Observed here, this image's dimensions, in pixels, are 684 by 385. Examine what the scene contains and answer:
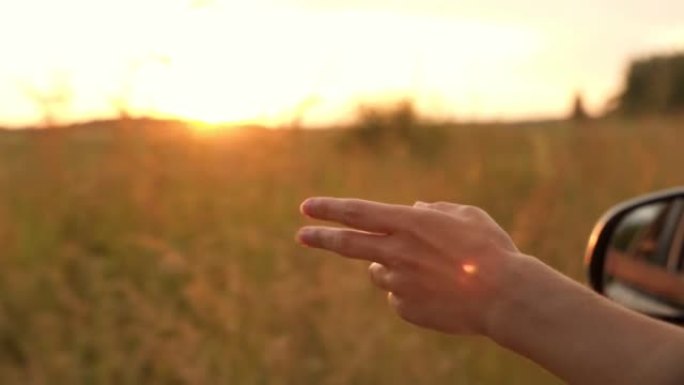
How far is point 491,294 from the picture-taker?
1.38 m

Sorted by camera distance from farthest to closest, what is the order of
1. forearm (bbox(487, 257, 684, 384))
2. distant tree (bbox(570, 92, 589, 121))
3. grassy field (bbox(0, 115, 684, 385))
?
distant tree (bbox(570, 92, 589, 121))
grassy field (bbox(0, 115, 684, 385))
forearm (bbox(487, 257, 684, 384))

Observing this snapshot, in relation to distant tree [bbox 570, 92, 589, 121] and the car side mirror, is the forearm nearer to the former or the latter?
the car side mirror

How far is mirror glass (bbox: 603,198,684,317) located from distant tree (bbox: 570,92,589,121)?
340 cm

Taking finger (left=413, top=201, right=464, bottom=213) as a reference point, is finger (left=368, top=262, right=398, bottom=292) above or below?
below

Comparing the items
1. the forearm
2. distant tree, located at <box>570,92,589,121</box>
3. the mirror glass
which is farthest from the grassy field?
the forearm

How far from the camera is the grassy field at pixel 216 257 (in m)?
3.54

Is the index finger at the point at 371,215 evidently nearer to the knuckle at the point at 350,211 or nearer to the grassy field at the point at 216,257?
the knuckle at the point at 350,211

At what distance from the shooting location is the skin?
1.28 meters

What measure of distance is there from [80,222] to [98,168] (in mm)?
296

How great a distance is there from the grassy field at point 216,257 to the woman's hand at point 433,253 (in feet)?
6.16

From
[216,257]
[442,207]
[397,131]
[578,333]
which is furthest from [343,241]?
[397,131]

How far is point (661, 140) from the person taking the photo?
7.27 m

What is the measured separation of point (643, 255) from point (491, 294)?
1185 mm

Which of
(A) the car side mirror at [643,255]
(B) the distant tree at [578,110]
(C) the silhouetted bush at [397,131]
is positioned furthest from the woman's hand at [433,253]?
(C) the silhouetted bush at [397,131]
